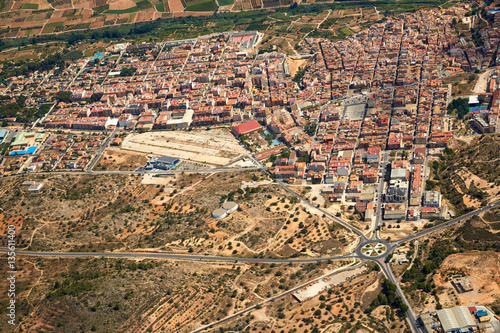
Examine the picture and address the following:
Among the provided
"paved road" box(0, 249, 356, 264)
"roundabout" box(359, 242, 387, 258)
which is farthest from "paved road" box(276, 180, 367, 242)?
"paved road" box(0, 249, 356, 264)

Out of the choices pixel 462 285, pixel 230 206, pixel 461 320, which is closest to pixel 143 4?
pixel 230 206

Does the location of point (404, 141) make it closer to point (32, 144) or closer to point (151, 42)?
point (32, 144)

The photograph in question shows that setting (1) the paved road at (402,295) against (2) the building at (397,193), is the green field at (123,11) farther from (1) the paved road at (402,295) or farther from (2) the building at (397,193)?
(1) the paved road at (402,295)

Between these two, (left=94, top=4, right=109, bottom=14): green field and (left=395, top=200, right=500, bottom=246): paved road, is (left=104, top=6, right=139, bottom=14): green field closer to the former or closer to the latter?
(left=94, top=4, right=109, bottom=14): green field

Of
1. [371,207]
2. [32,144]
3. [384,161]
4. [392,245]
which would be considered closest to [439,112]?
[384,161]

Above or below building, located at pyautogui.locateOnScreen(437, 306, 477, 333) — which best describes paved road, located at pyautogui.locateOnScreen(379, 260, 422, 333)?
below
